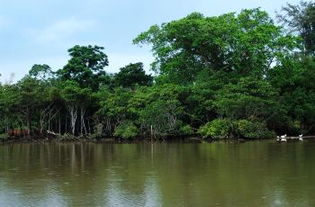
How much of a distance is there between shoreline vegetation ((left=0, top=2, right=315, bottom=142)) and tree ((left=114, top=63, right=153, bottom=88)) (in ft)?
6.85

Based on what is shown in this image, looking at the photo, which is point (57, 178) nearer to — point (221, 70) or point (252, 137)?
point (252, 137)

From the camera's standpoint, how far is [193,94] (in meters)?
33.4

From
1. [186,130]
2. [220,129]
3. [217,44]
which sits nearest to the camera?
[220,129]

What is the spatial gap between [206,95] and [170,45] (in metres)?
5.81

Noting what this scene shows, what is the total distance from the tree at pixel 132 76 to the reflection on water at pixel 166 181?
21.9 meters

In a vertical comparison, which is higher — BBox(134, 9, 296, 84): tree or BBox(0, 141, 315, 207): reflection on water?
BBox(134, 9, 296, 84): tree

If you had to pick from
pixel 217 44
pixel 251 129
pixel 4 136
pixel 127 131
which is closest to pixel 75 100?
pixel 127 131

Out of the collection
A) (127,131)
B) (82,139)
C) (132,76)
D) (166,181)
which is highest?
(132,76)

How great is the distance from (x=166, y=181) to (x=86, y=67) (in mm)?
28574

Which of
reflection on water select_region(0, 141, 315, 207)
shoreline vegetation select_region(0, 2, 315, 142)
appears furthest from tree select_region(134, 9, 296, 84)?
reflection on water select_region(0, 141, 315, 207)

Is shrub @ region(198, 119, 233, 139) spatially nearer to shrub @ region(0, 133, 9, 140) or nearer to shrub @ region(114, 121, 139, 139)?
shrub @ region(114, 121, 139, 139)

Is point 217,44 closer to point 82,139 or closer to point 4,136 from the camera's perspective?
point 82,139

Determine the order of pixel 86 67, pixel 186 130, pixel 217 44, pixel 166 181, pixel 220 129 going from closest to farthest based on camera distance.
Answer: pixel 166 181 → pixel 220 129 → pixel 186 130 → pixel 217 44 → pixel 86 67

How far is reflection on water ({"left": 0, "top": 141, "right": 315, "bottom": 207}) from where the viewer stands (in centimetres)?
1000
